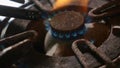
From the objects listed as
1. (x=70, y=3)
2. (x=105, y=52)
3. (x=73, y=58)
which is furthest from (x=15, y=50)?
(x=70, y=3)

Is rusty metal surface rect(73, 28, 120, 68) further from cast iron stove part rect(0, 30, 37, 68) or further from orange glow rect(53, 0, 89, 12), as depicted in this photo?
orange glow rect(53, 0, 89, 12)

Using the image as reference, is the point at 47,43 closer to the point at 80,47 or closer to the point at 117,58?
the point at 80,47

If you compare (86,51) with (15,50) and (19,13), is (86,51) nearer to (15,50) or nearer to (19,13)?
(15,50)

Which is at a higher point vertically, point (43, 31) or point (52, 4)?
point (52, 4)

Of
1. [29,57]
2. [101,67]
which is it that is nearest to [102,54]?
[101,67]

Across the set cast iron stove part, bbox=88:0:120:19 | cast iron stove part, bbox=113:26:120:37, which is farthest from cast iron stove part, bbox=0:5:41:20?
cast iron stove part, bbox=113:26:120:37

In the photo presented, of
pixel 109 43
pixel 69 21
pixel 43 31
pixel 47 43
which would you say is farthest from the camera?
pixel 43 31
